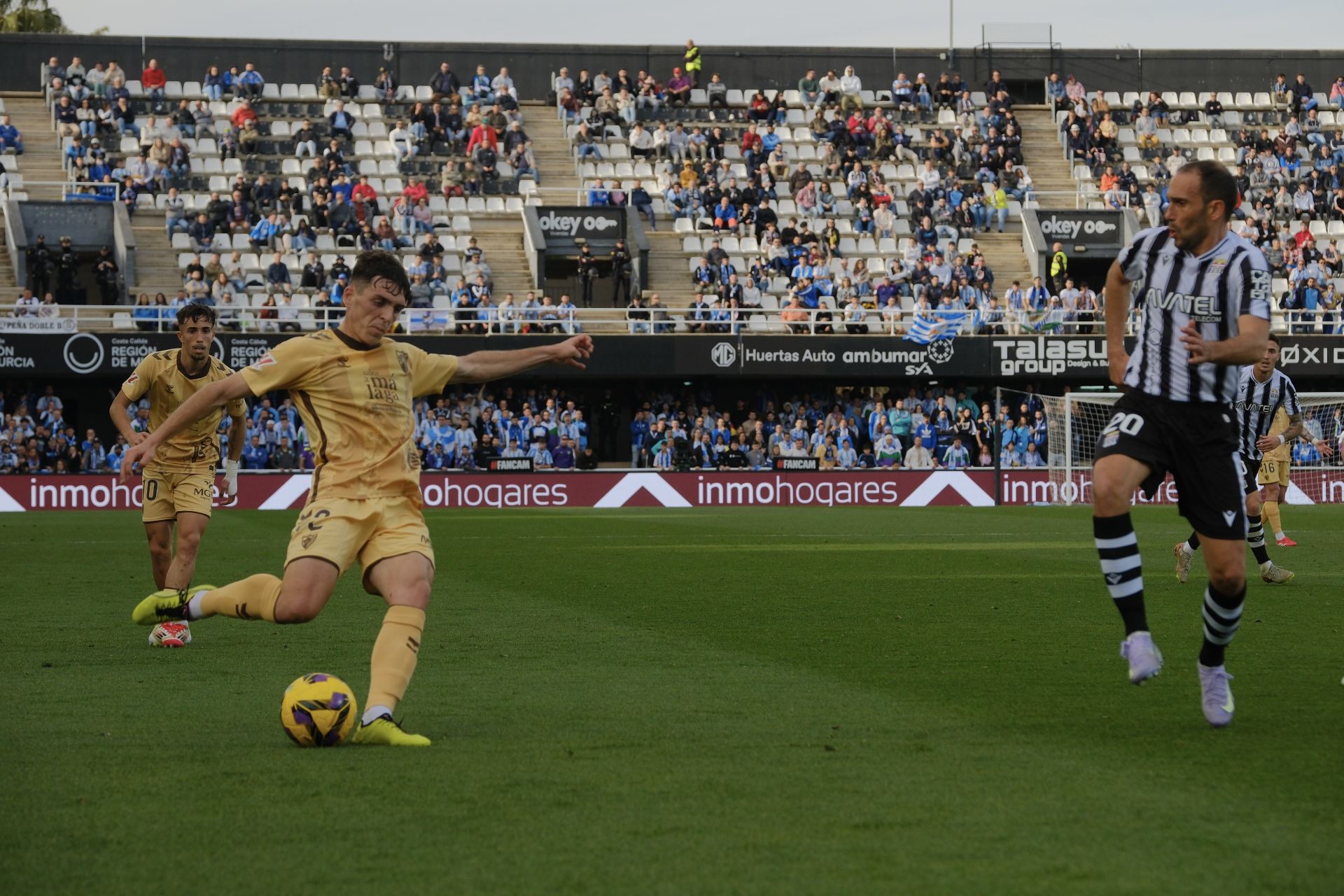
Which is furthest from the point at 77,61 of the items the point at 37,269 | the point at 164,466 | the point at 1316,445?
the point at 164,466

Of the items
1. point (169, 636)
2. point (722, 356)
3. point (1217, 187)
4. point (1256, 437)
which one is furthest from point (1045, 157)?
point (1217, 187)

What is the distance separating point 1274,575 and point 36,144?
38.6m

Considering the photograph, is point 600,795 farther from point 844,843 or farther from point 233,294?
point 233,294

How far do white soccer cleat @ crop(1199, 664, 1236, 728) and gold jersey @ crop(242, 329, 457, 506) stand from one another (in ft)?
10.9

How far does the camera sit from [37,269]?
37.7m

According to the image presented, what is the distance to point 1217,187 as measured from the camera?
22.2ft

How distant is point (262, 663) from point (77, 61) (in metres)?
41.0

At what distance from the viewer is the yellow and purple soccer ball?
6.40 metres

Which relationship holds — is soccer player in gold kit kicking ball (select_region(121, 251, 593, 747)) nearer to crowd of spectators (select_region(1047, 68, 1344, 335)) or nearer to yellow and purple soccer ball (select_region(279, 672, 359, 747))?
yellow and purple soccer ball (select_region(279, 672, 359, 747))

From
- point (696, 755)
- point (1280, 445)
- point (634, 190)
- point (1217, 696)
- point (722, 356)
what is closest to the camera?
point (696, 755)

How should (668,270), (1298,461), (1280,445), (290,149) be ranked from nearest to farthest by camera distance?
(1280,445) → (1298,461) → (668,270) → (290,149)

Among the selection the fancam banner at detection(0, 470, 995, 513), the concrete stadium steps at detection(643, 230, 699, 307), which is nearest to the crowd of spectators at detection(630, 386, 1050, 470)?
the fancam banner at detection(0, 470, 995, 513)

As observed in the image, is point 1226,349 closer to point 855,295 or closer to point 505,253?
point 855,295

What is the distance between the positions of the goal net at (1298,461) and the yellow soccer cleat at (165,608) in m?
26.7
